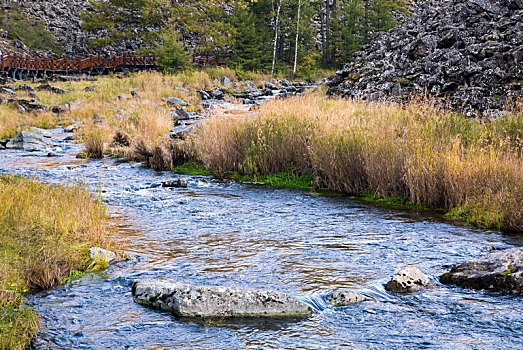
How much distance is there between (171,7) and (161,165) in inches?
1661

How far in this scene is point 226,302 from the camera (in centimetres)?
447

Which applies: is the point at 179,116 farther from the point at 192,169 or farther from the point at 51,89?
the point at 51,89

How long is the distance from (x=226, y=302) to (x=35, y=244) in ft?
8.52

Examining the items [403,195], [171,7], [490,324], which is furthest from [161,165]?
[171,7]

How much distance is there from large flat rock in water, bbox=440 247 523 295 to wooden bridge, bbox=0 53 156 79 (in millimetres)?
39897

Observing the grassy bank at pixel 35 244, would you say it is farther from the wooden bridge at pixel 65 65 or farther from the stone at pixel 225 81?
the wooden bridge at pixel 65 65

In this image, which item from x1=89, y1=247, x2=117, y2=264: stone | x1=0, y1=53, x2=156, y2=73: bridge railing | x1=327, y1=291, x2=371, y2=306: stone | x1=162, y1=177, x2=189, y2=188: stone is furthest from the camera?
x1=0, y1=53, x2=156, y2=73: bridge railing

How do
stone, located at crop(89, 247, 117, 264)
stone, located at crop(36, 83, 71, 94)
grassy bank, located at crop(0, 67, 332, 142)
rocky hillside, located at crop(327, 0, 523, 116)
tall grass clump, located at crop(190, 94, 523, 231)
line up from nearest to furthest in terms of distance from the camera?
stone, located at crop(89, 247, 117, 264) < tall grass clump, located at crop(190, 94, 523, 231) < rocky hillside, located at crop(327, 0, 523, 116) < grassy bank, located at crop(0, 67, 332, 142) < stone, located at crop(36, 83, 71, 94)

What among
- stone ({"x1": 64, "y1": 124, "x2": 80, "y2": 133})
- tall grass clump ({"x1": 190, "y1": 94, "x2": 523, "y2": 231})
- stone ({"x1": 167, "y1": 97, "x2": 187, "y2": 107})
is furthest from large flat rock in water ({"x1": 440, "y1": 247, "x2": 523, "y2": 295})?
stone ({"x1": 167, "y1": 97, "x2": 187, "y2": 107})

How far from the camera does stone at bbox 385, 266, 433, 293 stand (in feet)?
16.2

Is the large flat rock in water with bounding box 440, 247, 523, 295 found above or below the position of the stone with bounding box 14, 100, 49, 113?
below

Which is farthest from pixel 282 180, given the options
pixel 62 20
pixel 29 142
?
pixel 62 20

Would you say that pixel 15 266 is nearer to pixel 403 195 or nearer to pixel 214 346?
pixel 214 346

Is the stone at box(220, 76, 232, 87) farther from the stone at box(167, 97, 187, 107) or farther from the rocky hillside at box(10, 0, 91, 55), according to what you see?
the rocky hillside at box(10, 0, 91, 55)
